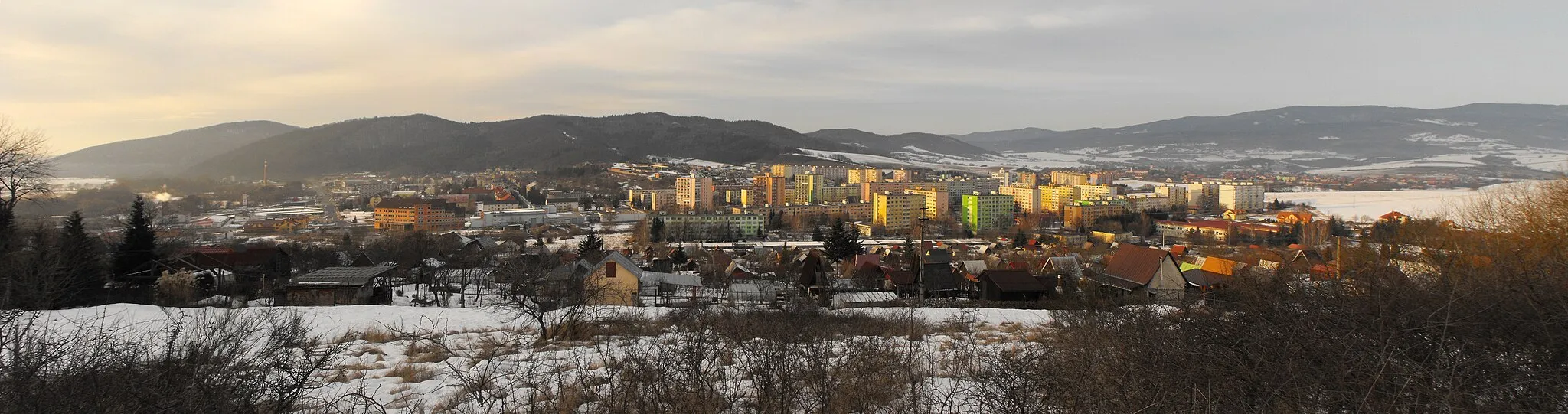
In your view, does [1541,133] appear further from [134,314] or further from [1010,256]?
[134,314]

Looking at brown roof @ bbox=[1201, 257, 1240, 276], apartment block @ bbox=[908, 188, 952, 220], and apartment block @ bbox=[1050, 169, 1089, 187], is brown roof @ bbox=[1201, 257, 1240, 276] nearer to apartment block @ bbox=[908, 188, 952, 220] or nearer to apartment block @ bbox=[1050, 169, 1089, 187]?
apartment block @ bbox=[908, 188, 952, 220]

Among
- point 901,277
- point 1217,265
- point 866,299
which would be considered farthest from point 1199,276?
point 866,299

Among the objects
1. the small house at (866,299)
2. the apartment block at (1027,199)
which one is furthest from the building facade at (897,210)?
the small house at (866,299)

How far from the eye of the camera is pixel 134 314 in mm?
6605

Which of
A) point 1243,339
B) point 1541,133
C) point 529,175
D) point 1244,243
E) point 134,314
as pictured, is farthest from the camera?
point 1541,133

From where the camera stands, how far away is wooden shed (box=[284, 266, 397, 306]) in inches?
395

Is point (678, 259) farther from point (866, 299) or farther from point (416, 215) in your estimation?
point (416, 215)

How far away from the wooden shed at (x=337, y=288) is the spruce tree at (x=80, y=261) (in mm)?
2336

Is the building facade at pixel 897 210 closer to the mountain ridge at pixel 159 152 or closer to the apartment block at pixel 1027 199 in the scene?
the apartment block at pixel 1027 199

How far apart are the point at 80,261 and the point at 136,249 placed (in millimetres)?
3216

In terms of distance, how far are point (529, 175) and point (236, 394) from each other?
7685 centimetres

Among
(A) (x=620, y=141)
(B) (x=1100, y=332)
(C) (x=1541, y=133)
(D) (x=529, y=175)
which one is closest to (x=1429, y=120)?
(C) (x=1541, y=133)

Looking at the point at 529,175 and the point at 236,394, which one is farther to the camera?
the point at 529,175

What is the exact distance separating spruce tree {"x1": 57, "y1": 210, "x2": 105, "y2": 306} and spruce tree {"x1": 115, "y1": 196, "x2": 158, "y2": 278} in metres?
0.39
